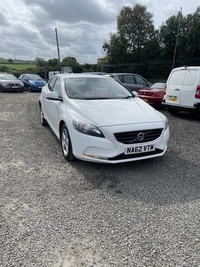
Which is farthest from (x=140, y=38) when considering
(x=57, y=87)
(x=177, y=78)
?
(x=57, y=87)

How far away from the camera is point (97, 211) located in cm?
271

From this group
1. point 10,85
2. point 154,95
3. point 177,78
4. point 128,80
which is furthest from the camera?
point 10,85

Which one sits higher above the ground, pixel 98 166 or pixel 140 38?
pixel 140 38

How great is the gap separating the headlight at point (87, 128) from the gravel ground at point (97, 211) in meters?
0.67

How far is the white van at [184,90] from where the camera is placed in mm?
7258

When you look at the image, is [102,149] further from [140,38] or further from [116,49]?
[140,38]

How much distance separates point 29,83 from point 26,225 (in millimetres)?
16546

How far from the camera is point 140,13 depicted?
33.9 meters

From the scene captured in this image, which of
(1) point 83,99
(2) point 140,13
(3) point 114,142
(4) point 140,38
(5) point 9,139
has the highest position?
(2) point 140,13

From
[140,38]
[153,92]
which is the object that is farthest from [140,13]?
[153,92]

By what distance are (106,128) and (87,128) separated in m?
0.30

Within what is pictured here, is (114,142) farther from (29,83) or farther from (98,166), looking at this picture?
(29,83)

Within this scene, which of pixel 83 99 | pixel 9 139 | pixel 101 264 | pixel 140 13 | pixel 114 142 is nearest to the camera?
pixel 101 264

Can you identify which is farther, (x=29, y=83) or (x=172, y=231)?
(x=29, y=83)
